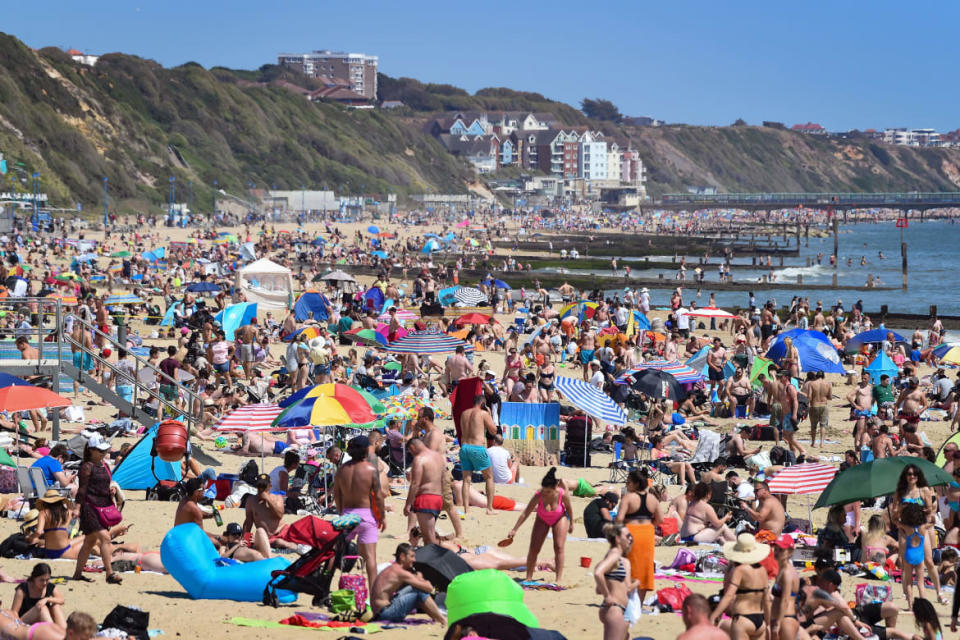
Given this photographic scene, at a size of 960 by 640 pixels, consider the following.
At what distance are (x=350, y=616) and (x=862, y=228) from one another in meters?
139

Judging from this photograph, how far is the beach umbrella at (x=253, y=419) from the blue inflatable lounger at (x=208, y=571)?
136 inches

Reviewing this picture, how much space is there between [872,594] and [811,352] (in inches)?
A: 401

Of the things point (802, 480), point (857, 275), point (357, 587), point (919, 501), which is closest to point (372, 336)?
point (802, 480)

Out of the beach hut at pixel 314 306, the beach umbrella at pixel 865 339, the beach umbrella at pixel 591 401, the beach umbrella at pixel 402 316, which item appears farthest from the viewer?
the beach hut at pixel 314 306

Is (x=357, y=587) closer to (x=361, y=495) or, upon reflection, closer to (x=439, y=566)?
(x=439, y=566)

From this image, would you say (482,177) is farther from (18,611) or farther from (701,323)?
(18,611)

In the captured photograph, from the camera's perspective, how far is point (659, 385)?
50.3 feet

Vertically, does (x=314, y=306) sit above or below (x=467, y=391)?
above

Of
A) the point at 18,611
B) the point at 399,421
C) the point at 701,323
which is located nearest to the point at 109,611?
the point at 18,611

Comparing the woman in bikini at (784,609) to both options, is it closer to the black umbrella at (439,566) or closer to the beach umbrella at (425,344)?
the black umbrella at (439,566)

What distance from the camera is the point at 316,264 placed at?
159 ft

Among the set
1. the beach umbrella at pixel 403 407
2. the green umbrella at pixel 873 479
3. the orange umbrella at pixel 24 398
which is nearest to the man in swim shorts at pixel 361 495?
the green umbrella at pixel 873 479

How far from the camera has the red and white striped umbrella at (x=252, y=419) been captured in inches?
475

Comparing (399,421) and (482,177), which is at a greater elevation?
(482,177)
